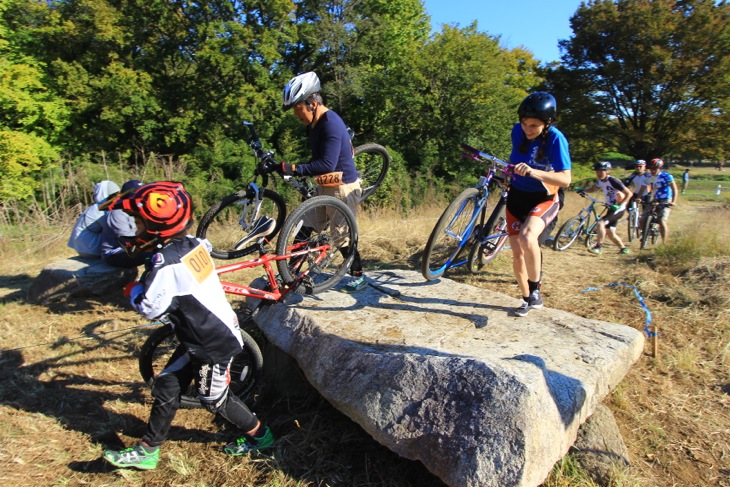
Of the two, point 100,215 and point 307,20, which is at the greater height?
point 307,20

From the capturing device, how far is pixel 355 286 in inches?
168

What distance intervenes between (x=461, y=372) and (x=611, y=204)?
284 inches

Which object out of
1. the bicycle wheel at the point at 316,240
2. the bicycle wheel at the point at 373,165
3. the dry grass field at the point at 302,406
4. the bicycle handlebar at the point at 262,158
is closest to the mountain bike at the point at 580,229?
the dry grass field at the point at 302,406

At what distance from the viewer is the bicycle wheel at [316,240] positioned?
12.2ft

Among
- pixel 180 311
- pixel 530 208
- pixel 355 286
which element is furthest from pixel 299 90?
pixel 530 208

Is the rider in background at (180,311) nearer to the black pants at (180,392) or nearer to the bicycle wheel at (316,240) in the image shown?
the black pants at (180,392)

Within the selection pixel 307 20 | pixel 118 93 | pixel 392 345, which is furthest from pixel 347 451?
pixel 307 20

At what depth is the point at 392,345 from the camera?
3.13 meters

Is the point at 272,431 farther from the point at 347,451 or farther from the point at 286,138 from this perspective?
the point at 286,138

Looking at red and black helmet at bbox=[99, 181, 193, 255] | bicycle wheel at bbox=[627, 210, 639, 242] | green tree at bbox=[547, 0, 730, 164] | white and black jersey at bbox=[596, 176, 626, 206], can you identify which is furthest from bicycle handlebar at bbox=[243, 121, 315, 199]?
green tree at bbox=[547, 0, 730, 164]

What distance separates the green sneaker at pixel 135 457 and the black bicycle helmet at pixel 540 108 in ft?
11.5

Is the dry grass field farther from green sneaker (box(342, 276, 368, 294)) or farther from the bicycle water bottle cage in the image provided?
the bicycle water bottle cage

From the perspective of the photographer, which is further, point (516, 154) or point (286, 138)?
point (286, 138)

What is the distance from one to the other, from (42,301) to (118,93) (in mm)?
14174
